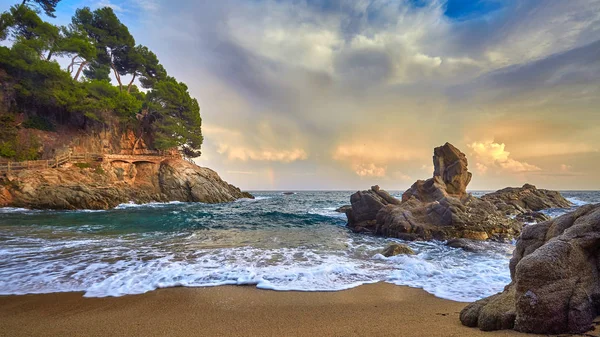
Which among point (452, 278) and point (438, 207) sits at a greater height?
point (438, 207)

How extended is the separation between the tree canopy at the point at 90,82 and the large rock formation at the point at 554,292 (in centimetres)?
4890

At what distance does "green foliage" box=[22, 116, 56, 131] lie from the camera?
39031mm

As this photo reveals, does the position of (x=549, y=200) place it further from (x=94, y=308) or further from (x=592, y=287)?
(x=94, y=308)

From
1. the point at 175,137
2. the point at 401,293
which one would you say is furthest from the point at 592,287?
the point at 175,137

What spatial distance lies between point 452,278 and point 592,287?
476 cm

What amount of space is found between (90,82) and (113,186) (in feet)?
61.1

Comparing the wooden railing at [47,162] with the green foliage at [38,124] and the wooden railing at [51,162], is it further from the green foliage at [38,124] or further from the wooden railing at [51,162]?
the green foliage at [38,124]

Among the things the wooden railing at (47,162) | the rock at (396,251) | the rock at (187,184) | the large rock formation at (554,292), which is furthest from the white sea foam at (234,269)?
the rock at (187,184)

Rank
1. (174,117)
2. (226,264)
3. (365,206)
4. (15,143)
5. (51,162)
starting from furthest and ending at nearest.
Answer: (174,117), (15,143), (51,162), (365,206), (226,264)

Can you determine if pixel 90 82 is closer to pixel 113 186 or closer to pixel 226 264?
pixel 113 186

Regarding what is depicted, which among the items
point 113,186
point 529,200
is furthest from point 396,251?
point 113,186

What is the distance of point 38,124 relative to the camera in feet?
131

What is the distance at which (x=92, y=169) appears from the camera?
128 feet

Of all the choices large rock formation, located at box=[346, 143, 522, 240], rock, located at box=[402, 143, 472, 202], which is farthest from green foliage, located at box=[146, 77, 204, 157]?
rock, located at box=[402, 143, 472, 202]
